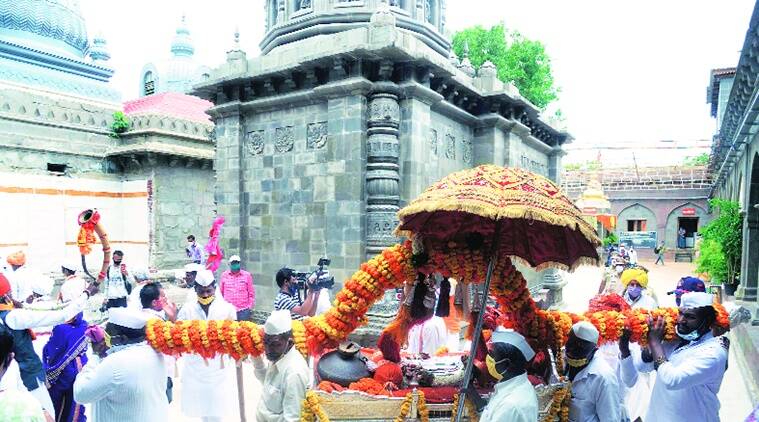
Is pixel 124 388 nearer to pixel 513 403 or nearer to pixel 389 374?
pixel 389 374

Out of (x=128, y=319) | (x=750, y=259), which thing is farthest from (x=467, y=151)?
(x=128, y=319)

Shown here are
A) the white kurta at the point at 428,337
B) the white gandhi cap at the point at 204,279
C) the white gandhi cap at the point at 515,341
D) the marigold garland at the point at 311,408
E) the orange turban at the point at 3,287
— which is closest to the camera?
the white gandhi cap at the point at 515,341

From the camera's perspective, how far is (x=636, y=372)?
4.75 m

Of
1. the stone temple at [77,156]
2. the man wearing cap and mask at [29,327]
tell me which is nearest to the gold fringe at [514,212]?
the man wearing cap and mask at [29,327]

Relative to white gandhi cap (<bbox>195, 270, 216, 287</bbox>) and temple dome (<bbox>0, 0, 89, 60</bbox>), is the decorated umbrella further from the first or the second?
temple dome (<bbox>0, 0, 89, 60</bbox>)

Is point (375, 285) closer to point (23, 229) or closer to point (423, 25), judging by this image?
point (423, 25)

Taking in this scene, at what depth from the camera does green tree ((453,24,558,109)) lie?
922 inches

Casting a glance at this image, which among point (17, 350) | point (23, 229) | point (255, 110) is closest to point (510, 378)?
point (17, 350)

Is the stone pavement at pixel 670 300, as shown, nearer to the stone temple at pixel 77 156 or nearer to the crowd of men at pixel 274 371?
the crowd of men at pixel 274 371

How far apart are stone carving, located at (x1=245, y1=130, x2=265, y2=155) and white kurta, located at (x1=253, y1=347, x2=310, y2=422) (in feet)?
21.3

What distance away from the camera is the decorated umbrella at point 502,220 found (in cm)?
360

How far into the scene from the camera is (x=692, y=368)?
3660mm

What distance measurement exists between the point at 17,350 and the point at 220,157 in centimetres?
620

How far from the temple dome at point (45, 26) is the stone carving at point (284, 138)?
1224 cm
